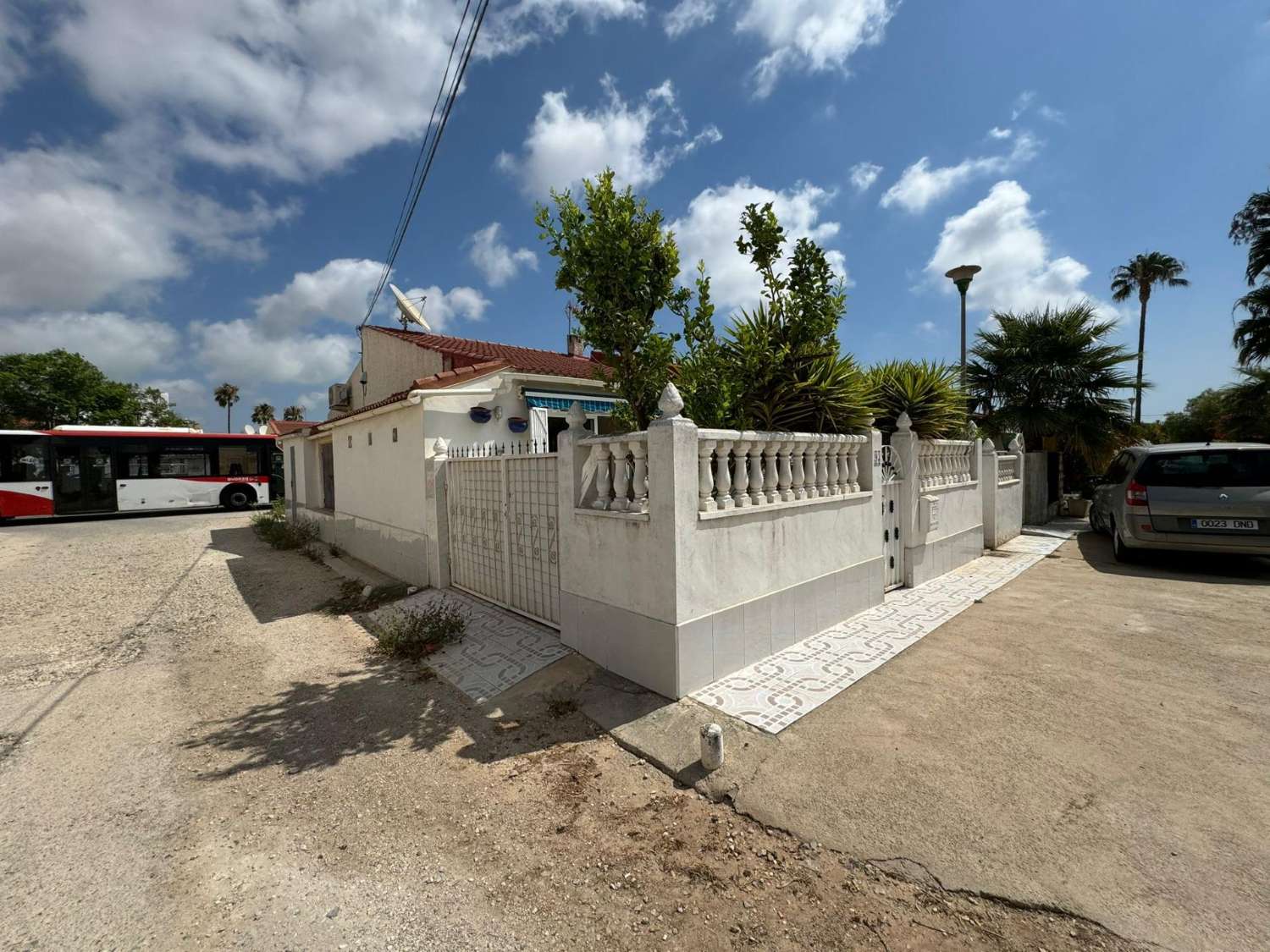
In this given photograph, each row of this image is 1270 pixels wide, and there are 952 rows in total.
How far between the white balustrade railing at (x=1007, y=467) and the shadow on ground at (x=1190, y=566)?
5.45ft

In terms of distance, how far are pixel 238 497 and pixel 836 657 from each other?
75.3 feet

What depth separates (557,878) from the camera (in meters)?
2.24

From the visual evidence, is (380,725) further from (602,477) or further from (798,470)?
(798,470)

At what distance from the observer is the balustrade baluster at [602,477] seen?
4.08 m

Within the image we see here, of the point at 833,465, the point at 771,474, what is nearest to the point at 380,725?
the point at 771,474

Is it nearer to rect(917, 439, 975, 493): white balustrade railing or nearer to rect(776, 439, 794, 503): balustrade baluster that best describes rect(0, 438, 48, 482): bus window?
rect(776, 439, 794, 503): balustrade baluster

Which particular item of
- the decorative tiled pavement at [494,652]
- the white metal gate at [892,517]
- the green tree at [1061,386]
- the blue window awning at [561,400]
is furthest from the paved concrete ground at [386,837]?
the green tree at [1061,386]

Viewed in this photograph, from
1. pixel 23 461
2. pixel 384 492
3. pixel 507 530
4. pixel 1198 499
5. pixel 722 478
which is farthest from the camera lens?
pixel 23 461

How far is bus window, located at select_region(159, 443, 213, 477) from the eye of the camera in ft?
59.1

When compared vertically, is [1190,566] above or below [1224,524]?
below

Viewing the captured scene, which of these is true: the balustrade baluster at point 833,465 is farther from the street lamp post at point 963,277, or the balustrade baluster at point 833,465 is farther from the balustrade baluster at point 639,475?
the street lamp post at point 963,277

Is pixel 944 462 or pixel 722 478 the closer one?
pixel 722 478

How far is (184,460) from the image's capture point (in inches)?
726

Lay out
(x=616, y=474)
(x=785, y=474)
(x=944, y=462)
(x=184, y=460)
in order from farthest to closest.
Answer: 1. (x=184, y=460)
2. (x=944, y=462)
3. (x=785, y=474)
4. (x=616, y=474)
